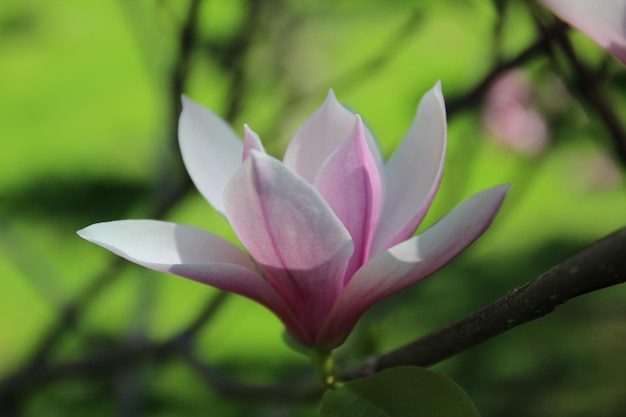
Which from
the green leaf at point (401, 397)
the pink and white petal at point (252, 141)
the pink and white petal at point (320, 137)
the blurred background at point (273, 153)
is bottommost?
the blurred background at point (273, 153)

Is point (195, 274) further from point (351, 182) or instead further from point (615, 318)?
point (615, 318)

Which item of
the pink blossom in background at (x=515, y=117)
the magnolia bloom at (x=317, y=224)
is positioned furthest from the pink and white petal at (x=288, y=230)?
the pink blossom in background at (x=515, y=117)

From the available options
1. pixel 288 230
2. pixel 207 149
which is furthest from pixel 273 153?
pixel 288 230

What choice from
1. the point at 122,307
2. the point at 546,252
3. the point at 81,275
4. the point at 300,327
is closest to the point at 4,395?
the point at 300,327

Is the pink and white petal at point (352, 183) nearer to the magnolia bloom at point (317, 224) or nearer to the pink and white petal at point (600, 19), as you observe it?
the magnolia bloom at point (317, 224)

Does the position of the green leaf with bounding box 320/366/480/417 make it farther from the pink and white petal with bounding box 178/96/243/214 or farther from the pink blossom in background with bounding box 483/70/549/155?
the pink blossom in background with bounding box 483/70/549/155

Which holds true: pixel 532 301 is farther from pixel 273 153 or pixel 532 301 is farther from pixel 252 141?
pixel 273 153
